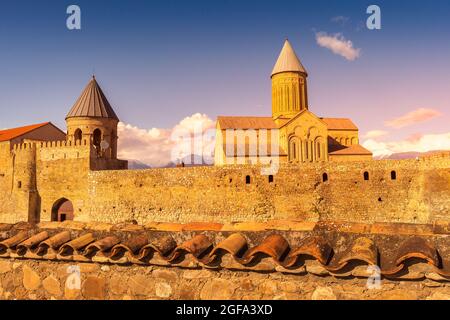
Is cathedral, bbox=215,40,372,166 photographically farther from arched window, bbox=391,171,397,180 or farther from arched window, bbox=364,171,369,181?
arched window, bbox=391,171,397,180

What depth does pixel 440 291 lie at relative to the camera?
2006mm

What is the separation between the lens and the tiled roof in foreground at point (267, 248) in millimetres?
2104

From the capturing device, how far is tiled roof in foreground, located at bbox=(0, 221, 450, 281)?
2.10 metres

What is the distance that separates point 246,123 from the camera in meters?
26.5

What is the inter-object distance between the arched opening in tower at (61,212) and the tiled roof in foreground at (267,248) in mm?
18168

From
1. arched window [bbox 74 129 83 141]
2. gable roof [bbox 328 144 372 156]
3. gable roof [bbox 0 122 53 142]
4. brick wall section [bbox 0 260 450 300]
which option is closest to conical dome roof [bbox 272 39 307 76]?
gable roof [bbox 328 144 372 156]

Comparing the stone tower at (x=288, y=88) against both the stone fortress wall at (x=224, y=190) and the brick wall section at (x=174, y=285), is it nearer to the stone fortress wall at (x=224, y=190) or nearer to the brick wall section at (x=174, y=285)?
the stone fortress wall at (x=224, y=190)

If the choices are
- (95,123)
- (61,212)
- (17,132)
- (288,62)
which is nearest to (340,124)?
(288,62)

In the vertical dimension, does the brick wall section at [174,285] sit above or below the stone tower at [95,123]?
below

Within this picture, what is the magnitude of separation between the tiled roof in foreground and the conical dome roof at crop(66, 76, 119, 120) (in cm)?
1918

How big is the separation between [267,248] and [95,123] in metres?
20.5

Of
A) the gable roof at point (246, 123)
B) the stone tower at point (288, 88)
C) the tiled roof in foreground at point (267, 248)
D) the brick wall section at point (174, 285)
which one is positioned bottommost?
the brick wall section at point (174, 285)

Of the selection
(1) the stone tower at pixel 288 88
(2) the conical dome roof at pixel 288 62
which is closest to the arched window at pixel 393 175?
(1) the stone tower at pixel 288 88

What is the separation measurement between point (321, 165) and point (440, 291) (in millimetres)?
14393
